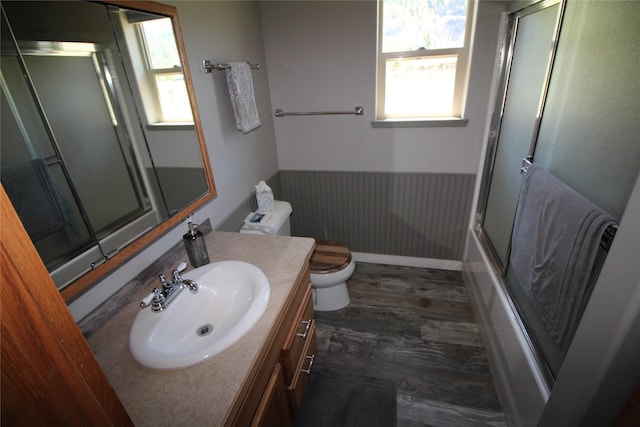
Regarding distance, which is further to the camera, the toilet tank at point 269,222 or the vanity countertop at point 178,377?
the toilet tank at point 269,222

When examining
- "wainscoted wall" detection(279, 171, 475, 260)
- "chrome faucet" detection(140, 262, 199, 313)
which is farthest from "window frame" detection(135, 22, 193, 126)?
"wainscoted wall" detection(279, 171, 475, 260)

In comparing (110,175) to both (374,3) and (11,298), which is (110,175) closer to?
(11,298)

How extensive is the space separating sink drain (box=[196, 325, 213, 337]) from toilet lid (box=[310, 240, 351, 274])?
914 mm

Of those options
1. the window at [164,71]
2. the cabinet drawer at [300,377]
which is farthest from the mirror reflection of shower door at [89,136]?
the cabinet drawer at [300,377]

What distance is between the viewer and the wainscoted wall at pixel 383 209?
2.21 meters

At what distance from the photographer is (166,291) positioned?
1021 millimetres

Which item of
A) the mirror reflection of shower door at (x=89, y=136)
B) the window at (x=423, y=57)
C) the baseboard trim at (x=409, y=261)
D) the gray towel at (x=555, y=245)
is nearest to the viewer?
the mirror reflection of shower door at (x=89, y=136)

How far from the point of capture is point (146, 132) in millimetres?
1143

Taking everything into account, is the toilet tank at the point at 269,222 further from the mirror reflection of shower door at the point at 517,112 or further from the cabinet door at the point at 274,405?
the mirror reflection of shower door at the point at 517,112

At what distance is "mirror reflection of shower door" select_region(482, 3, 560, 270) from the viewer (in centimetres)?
134

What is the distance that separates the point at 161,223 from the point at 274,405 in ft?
2.65

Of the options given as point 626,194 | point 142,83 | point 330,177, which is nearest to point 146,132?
point 142,83

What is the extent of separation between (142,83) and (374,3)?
1416 mm

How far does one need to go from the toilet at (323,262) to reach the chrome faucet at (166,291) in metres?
0.68
